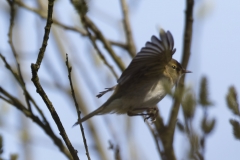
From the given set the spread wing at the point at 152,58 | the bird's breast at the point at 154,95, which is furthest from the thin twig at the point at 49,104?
the bird's breast at the point at 154,95

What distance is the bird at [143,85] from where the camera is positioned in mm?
3137

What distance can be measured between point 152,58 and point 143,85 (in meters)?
0.29

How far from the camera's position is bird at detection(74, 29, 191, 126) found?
10.3ft

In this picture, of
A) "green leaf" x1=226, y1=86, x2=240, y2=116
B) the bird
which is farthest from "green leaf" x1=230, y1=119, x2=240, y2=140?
the bird

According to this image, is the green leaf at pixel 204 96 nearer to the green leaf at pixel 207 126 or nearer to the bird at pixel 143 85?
the green leaf at pixel 207 126

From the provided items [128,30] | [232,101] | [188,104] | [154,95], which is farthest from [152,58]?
A: [188,104]

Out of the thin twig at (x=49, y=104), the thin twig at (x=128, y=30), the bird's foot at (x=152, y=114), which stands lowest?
the thin twig at (x=49, y=104)

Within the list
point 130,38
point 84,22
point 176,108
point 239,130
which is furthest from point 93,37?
point 239,130

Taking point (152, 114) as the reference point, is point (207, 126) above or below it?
below

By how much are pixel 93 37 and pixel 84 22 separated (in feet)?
0.49

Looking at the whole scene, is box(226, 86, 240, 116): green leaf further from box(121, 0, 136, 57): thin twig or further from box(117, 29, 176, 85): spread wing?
box(121, 0, 136, 57): thin twig

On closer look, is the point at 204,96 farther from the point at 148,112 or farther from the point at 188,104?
the point at 148,112

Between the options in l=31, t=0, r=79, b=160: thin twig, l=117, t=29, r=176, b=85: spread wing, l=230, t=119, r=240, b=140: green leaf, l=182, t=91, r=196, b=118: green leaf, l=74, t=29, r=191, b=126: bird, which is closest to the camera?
l=182, t=91, r=196, b=118: green leaf

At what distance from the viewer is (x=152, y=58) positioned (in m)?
3.20
